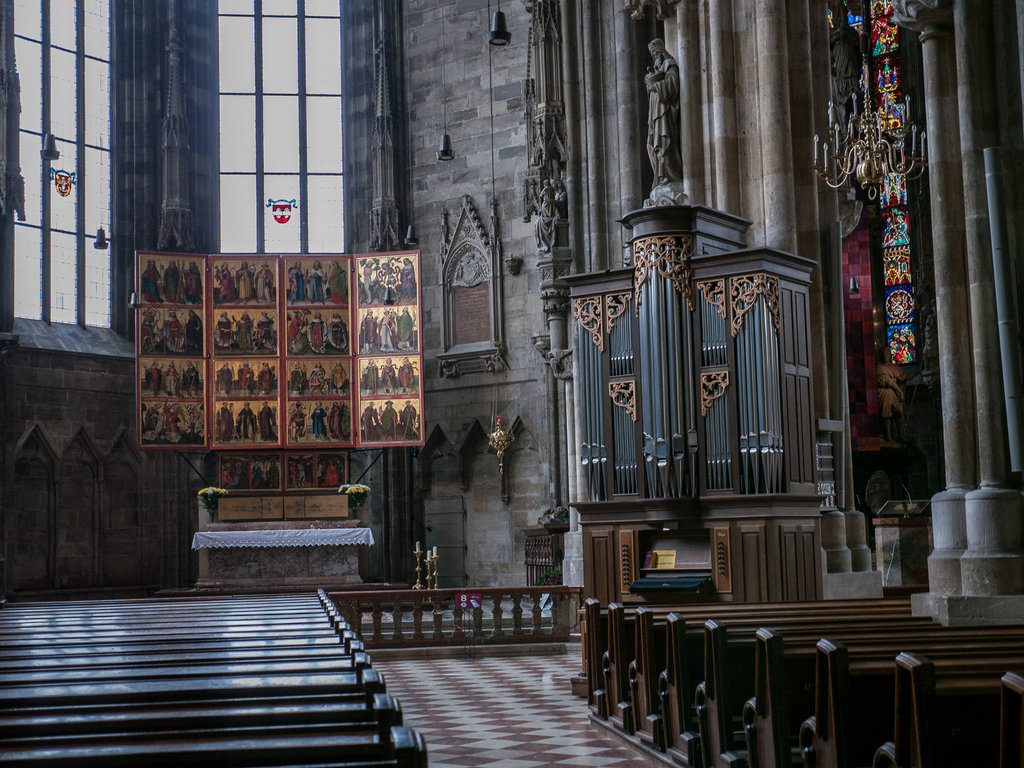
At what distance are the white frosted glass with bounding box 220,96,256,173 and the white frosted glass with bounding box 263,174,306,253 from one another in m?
0.54

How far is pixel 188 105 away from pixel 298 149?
2.42 m

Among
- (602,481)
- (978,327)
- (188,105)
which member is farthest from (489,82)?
(978,327)

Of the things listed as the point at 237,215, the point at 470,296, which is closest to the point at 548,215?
the point at 470,296

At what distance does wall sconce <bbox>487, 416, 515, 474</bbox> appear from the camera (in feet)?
76.0

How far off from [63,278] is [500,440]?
28.7 feet

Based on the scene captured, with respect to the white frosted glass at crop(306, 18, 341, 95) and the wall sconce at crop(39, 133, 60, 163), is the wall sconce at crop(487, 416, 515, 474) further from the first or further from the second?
the wall sconce at crop(39, 133, 60, 163)

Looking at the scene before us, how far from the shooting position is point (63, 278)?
23.8m

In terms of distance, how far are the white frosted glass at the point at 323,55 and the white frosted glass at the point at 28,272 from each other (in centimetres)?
662

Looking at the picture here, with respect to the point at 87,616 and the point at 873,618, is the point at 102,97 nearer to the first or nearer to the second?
the point at 87,616

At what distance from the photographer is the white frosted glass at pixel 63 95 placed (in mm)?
23734

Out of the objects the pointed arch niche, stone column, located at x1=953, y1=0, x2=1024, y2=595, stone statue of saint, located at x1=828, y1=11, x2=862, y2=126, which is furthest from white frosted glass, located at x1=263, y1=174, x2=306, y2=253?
stone column, located at x1=953, y1=0, x2=1024, y2=595

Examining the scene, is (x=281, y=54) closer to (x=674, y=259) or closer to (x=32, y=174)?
(x=32, y=174)

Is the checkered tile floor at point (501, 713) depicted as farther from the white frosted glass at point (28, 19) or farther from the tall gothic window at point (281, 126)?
the white frosted glass at point (28, 19)

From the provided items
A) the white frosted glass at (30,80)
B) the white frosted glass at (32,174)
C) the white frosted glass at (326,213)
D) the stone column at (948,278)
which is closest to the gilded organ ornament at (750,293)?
the stone column at (948,278)
